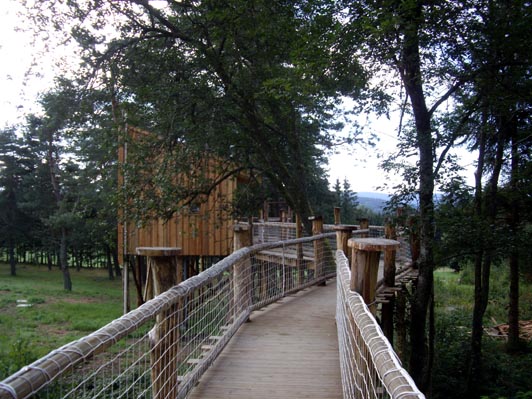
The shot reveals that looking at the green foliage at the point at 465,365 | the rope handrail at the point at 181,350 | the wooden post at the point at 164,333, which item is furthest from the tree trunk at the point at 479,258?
the wooden post at the point at 164,333

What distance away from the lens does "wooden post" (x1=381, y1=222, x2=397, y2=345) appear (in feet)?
25.5

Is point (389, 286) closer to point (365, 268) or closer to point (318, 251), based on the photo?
point (318, 251)

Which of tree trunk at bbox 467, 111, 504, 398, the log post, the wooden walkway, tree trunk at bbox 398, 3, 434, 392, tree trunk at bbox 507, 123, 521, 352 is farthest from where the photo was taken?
the log post

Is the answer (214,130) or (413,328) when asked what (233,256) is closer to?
(413,328)

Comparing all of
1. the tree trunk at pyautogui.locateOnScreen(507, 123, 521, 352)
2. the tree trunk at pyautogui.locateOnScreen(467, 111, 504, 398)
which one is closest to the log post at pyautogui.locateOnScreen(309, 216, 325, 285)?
the tree trunk at pyautogui.locateOnScreen(467, 111, 504, 398)

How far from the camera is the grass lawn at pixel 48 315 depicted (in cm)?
1061

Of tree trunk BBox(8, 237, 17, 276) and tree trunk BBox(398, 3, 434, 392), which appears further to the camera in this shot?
tree trunk BBox(8, 237, 17, 276)

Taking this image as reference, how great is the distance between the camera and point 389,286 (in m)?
7.91

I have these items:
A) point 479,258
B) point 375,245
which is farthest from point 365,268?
point 479,258

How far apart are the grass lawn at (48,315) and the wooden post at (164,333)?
6629 millimetres

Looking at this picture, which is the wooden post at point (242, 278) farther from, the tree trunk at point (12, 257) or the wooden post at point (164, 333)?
the tree trunk at point (12, 257)

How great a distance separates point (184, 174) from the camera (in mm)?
11406

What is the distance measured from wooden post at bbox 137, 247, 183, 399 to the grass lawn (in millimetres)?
6629

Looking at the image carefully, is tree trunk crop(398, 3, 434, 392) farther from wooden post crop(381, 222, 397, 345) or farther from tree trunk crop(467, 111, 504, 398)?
tree trunk crop(467, 111, 504, 398)
